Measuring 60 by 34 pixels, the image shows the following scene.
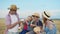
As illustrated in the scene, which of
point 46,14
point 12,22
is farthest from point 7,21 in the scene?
point 46,14

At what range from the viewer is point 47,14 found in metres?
1.88

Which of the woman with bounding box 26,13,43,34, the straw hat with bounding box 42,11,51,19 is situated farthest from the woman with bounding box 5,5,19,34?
the straw hat with bounding box 42,11,51,19

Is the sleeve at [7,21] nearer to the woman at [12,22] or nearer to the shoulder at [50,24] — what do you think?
the woman at [12,22]

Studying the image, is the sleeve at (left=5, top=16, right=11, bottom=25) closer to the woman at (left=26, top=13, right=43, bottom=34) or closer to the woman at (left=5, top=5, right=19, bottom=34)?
the woman at (left=5, top=5, right=19, bottom=34)

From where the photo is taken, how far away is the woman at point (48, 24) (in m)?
1.87

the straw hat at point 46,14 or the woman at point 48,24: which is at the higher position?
the straw hat at point 46,14

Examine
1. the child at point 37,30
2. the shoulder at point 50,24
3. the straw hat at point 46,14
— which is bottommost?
the child at point 37,30

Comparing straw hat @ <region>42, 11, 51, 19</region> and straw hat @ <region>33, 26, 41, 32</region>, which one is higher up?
straw hat @ <region>42, 11, 51, 19</region>

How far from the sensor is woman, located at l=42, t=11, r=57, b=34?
1865mm

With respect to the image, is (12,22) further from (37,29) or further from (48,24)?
(48,24)

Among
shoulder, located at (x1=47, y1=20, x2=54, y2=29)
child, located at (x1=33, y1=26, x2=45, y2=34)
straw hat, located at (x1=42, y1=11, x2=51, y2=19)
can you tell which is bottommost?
child, located at (x1=33, y1=26, x2=45, y2=34)

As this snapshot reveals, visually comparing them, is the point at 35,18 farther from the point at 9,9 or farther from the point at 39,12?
the point at 9,9

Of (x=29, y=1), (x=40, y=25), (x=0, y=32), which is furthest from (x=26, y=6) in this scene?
(x=0, y=32)

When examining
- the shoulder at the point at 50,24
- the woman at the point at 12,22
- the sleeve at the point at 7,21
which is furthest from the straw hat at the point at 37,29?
the sleeve at the point at 7,21
